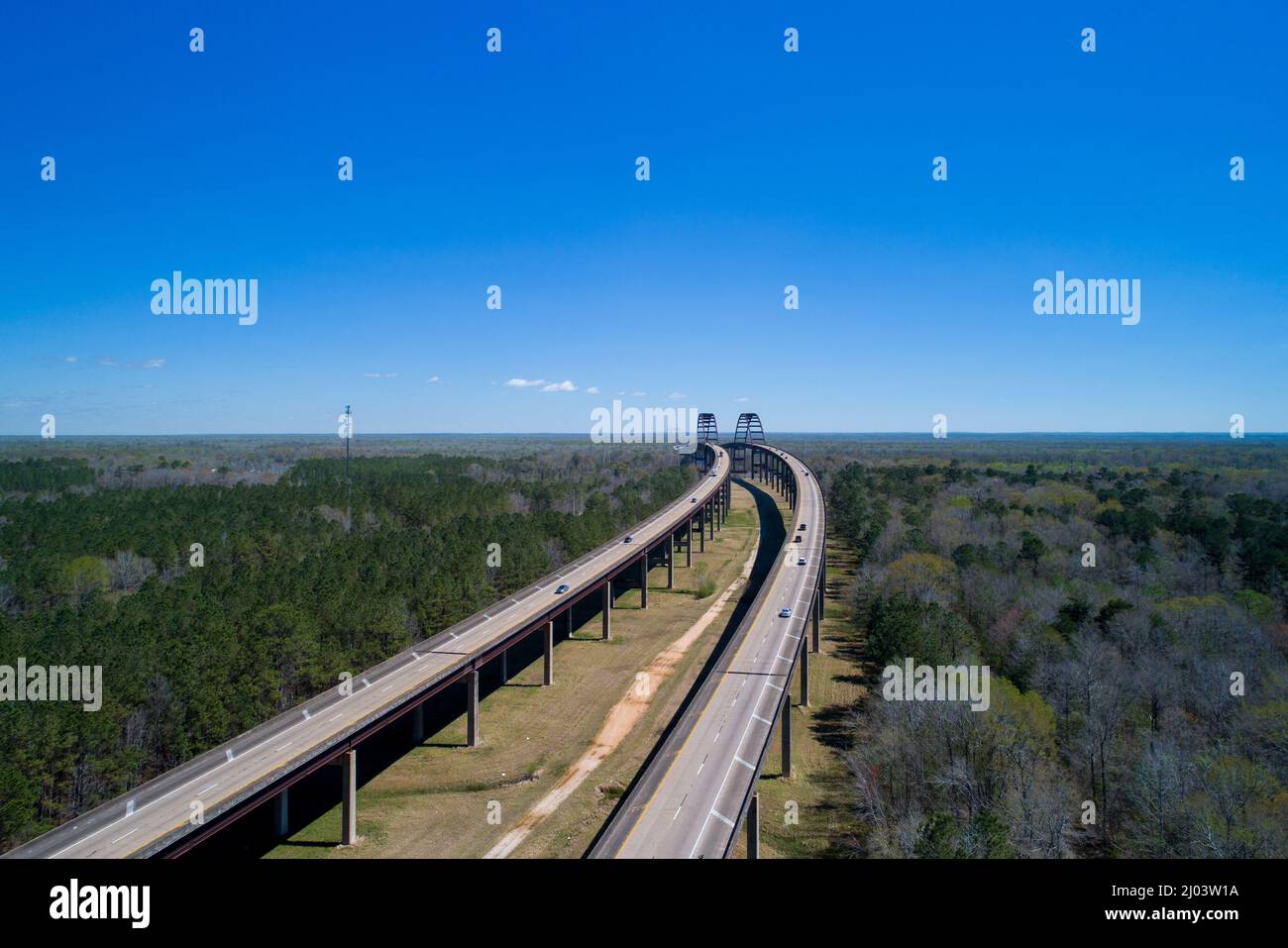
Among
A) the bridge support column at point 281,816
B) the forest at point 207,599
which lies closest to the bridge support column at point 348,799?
the bridge support column at point 281,816

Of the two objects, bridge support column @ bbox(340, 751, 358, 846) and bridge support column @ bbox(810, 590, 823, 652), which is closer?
bridge support column @ bbox(340, 751, 358, 846)

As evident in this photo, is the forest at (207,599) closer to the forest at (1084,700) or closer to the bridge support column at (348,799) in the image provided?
the bridge support column at (348,799)

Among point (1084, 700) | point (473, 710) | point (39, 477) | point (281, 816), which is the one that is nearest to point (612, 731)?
point (473, 710)

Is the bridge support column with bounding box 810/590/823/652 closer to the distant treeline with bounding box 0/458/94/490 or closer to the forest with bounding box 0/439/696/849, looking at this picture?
the forest with bounding box 0/439/696/849

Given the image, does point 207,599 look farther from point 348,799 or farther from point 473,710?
point 348,799

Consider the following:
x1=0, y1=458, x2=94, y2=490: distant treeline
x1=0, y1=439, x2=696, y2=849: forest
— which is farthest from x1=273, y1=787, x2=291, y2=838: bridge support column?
x1=0, y1=458, x2=94, y2=490: distant treeline

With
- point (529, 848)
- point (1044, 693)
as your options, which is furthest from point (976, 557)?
point (529, 848)

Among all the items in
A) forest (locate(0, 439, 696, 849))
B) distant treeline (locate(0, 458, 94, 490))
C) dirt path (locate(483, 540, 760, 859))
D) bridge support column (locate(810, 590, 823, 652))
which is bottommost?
dirt path (locate(483, 540, 760, 859))
